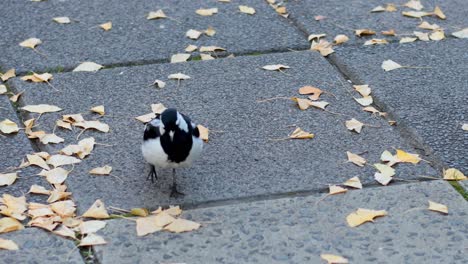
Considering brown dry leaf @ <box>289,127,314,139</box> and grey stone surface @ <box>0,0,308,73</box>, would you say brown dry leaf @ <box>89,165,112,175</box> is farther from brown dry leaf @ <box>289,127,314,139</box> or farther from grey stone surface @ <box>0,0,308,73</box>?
grey stone surface @ <box>0,0,308,73</box>

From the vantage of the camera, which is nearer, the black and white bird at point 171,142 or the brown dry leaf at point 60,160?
the black and white bird at point 171,142

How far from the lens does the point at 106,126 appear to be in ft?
16.2

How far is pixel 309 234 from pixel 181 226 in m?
0.60

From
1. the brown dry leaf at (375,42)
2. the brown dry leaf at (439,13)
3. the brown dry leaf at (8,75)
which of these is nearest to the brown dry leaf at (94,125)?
the brown dry leaf at (8,75)

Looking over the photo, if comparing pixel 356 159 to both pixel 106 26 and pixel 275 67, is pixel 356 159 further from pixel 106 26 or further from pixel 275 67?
pixel 106 26

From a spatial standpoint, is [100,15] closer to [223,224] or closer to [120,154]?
[120,154]

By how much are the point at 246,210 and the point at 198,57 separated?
1.88 metres

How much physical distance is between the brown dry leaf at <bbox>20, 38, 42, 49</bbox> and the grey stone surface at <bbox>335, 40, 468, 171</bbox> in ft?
6.68

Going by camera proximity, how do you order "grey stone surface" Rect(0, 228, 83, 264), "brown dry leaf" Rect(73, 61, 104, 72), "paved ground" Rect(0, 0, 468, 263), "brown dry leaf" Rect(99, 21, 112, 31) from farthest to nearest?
"brown dry leaf" Rect(99, 21, 112, 31), "brown dry leaf" Rect(73, 61, 104, 72), "paved ground" Rect(0, 0, 468, 263), "grey stone surface" Rect(0, 228, 83, 264)

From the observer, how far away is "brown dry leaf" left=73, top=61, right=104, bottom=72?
5.62 m

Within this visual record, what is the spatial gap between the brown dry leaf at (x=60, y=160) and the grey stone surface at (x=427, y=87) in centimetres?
192

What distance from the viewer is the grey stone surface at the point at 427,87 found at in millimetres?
4961

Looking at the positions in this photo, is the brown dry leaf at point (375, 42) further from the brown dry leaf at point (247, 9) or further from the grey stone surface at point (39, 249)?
the grey stone surface at point (39, 249)

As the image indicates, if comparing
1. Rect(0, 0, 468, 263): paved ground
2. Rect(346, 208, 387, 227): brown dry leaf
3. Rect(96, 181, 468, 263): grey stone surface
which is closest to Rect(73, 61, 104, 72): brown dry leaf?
Rect(0, 0, 468, 263): paved ground
